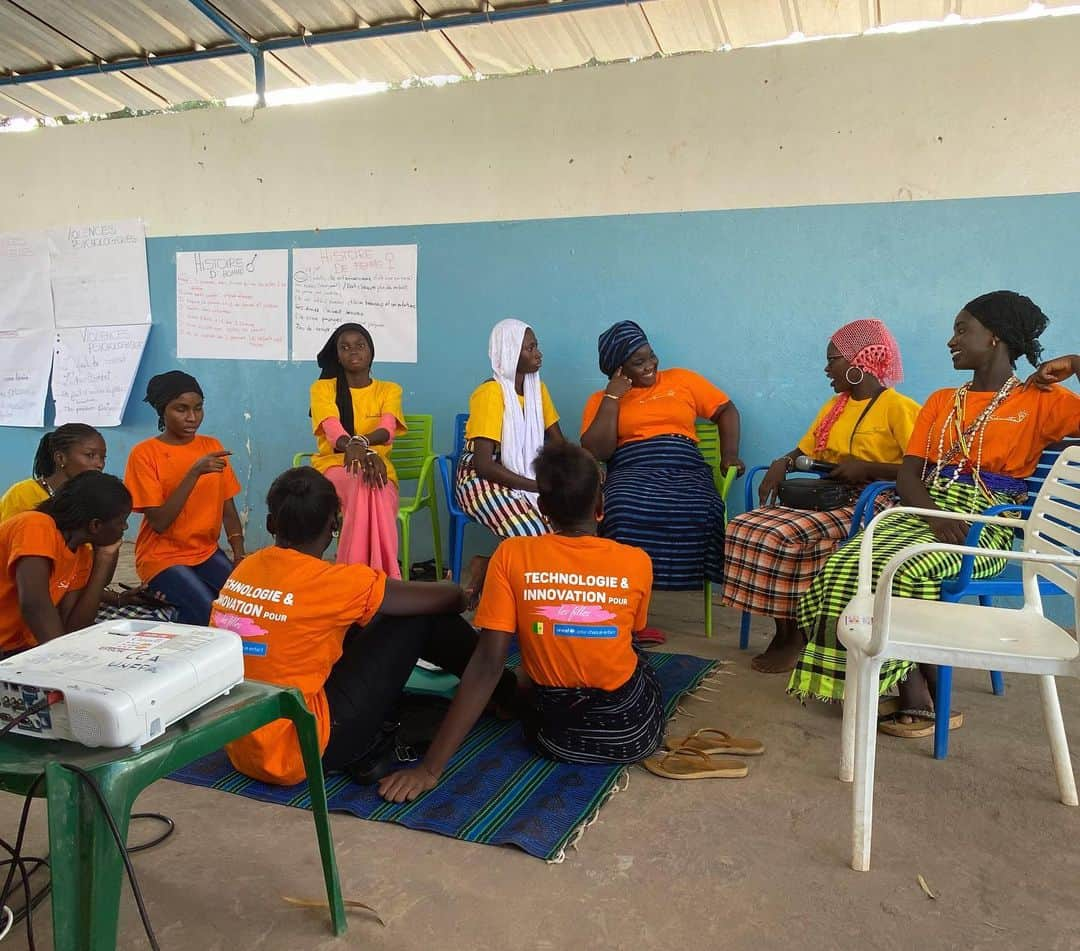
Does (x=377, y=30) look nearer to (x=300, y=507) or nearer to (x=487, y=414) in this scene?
(x=487, y=414)

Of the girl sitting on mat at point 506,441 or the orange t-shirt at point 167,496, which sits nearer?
the orange t-shirt at point 167,496

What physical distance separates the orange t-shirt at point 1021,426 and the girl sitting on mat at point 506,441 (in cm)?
173

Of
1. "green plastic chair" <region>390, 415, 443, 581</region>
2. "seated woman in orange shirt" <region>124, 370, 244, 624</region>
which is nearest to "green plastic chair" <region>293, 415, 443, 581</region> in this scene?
"green plastic chair" <region>390, 415, 443, 581</region>

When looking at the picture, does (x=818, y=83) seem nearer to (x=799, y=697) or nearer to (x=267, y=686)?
(x=799, y=697)

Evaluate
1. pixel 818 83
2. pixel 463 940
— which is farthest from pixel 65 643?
pixel 818 83

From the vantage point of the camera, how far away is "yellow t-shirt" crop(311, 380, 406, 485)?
14.4 feet

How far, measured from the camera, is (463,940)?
5.73ft

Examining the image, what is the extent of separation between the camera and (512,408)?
13.4 ft

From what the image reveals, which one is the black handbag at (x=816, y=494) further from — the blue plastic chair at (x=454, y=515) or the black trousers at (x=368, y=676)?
the black trousers at (x=368, y=676)

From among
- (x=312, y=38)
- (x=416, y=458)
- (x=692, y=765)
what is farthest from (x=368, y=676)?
(x=312, y=38)

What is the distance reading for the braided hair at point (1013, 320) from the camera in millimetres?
3066

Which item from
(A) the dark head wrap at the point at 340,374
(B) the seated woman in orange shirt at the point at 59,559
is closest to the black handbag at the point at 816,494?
(A) the dark head wrap at the point at 340,374

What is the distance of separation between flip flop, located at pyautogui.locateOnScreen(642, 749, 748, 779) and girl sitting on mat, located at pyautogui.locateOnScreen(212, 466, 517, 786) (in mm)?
545

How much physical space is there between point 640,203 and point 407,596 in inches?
114
